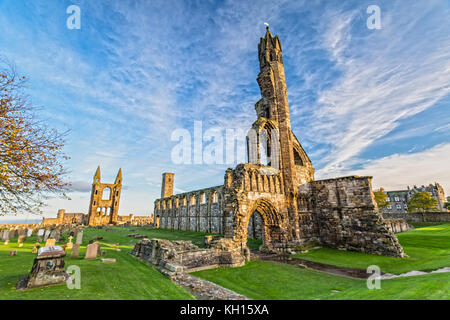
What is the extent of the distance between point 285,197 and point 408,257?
→ 8.94m

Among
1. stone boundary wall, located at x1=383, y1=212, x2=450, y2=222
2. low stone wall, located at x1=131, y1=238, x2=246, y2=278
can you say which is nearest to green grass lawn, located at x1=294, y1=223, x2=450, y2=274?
low stone wall, located at x1=131, y1=238, x2=246, y2=278

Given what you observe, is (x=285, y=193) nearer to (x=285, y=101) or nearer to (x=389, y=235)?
(x=389, y=235)

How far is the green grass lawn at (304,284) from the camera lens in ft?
18.5

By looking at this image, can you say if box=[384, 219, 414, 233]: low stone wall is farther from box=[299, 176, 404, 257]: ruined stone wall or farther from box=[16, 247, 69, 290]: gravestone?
box=[16, 247, 69, 290]: gravestone

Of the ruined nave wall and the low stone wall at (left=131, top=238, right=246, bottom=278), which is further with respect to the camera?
the ruined nave wall

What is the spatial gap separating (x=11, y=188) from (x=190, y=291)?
7887mm

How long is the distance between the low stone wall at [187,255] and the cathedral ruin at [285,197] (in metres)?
1.07

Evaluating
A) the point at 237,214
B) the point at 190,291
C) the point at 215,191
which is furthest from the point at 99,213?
the point at 190,291

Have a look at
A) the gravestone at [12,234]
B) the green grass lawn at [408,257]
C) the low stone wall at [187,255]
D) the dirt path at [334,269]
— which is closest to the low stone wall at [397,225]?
the green grass lawn at [408,257]

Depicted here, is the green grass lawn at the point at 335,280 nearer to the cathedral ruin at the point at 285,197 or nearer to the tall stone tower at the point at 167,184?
the cathedral ruin at the point at 285,197

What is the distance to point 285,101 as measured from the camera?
804 inches

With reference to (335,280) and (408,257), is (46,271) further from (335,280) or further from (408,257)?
(408,257)

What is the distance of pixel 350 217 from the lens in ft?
55.2

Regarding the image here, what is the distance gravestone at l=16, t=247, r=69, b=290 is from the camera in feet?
19.5
